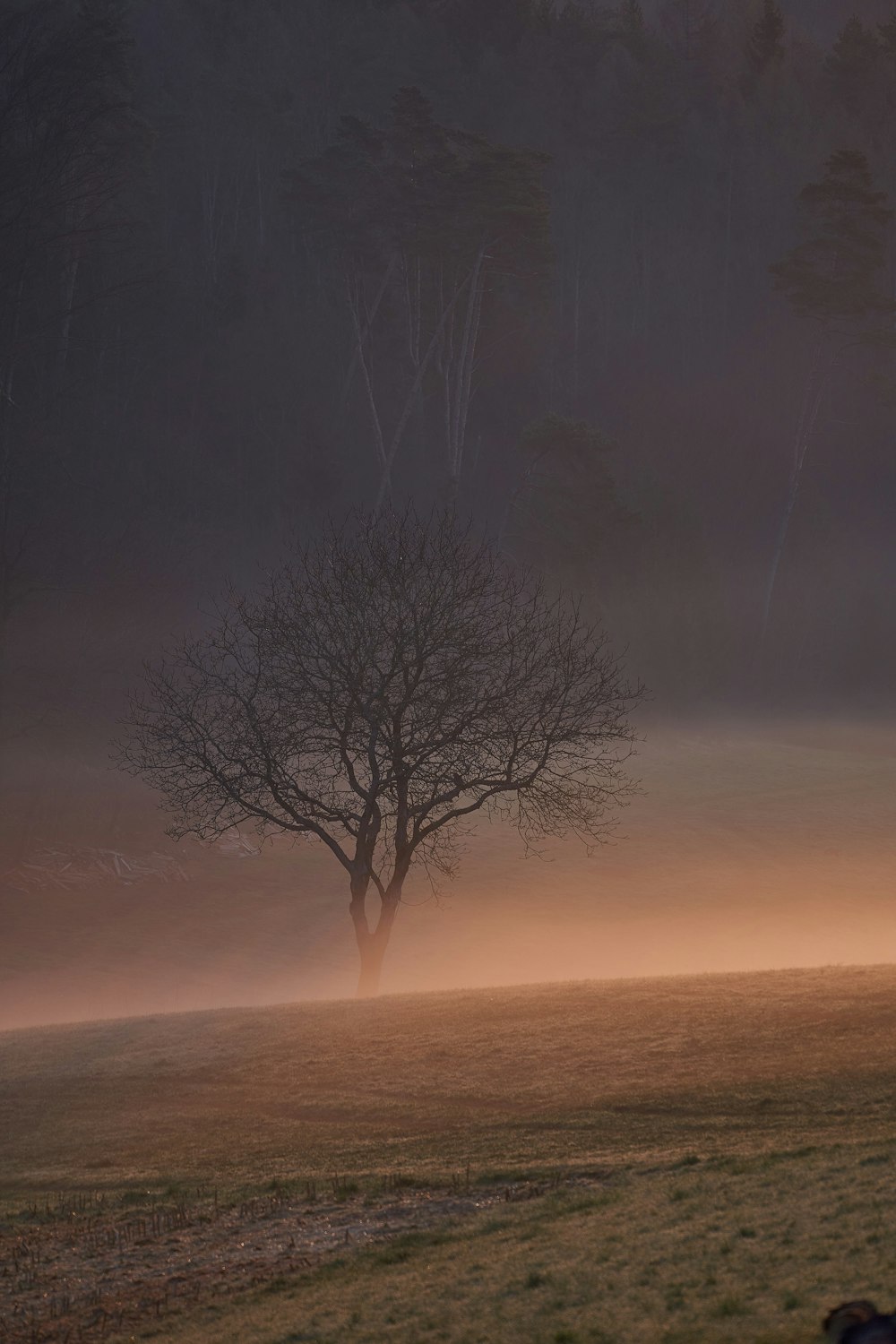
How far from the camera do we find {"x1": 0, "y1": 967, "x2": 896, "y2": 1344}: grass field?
9.66m

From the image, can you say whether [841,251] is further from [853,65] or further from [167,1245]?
[167,1245]

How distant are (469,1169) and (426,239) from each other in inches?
2621

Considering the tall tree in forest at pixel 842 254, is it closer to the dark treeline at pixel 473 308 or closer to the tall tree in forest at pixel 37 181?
the dark treeline at pixel 473 308

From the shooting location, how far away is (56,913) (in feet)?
127

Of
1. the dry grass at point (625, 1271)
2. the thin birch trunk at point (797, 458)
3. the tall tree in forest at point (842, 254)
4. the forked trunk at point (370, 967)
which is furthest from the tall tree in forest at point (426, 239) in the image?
the dry grass at point (625, 1271)

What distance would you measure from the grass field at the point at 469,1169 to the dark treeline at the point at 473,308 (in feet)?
110

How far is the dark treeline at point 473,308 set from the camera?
6178 cm

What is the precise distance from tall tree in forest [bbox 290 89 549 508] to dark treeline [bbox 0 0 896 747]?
0.26m

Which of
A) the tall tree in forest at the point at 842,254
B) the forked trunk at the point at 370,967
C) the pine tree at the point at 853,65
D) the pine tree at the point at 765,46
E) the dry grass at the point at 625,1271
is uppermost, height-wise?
the pine tree at the point at 765,46

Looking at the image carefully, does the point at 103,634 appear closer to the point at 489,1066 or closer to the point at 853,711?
the point at 489,1066

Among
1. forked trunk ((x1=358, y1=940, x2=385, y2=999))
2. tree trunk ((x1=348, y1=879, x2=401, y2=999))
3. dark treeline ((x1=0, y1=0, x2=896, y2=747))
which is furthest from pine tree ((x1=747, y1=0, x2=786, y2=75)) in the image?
forked trunk ((x1=358, y1=940, x2=385, y2=999))

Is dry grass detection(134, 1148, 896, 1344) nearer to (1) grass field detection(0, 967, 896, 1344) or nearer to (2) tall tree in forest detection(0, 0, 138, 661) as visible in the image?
(1) grass field detection(0, 967, 896, 1344)

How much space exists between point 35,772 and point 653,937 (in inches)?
962

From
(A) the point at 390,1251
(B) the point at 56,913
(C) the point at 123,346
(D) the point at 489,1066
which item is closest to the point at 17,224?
(C) the point at 123,346
